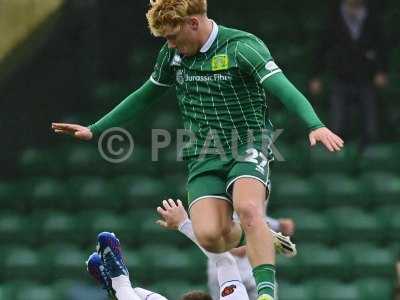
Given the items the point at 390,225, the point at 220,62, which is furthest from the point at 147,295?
the point at 390,225

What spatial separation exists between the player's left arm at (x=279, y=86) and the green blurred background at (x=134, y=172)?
340 centimetres

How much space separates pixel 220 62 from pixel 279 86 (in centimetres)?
38

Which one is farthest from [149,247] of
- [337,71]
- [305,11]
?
[305,11]

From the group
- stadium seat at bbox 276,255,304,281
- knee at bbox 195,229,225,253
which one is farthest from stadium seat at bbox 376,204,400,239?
knee at bbox 195,229,225,253

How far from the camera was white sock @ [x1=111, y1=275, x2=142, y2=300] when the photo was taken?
247 inches

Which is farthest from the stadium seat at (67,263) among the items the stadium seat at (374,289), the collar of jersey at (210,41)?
the collar of jersey at (210,41)

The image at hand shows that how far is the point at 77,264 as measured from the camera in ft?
33.0

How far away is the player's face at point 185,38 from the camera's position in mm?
5965

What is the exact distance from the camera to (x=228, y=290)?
20.1ft

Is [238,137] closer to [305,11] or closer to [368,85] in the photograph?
[368,85]

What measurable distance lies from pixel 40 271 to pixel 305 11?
11.6 ft

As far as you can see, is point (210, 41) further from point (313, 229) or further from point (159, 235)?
point (159, 235)

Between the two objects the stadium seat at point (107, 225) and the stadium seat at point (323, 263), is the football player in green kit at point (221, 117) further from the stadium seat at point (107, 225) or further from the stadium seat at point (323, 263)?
the stadium seat at point (107, 225)

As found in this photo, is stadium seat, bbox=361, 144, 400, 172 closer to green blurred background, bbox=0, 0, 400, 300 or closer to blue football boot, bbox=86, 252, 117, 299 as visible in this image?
green blurred background, bbox=0, 0, 400, 300
